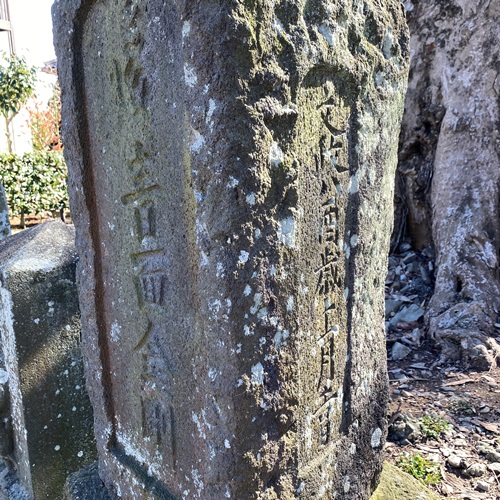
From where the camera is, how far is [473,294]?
10.1 feet

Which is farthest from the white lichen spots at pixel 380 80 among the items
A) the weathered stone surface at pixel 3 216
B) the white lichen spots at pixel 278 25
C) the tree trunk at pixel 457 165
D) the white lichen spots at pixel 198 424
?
the weathered stone surface at pixel 3 216

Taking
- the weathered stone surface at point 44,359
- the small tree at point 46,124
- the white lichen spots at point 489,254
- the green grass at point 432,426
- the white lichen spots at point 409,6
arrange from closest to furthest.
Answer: the weathered stone surface at point 44,359, the green grass at point 432,426, the white lichen spots at point 489,254, the white lichen spots at point 409,6, the small tree at point 46,124

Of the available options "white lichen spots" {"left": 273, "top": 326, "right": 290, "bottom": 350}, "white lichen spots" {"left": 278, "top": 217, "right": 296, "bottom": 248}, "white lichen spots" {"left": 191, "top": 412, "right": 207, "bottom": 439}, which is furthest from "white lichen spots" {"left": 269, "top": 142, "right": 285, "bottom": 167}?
"white lichen spots" {"left": 191, "top": 412, "right": 207, "bottom": 439}

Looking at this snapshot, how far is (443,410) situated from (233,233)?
1.91 m

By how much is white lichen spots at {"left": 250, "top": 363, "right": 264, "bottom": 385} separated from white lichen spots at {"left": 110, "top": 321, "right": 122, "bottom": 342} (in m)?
0.50

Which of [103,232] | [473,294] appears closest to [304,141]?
[103,232]

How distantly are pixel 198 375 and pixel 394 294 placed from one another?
280 centimetres

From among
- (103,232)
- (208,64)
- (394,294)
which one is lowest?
(394,294)

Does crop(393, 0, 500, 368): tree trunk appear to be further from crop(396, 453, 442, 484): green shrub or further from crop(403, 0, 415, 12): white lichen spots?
crop(396, 453, 442, 484): green shrub

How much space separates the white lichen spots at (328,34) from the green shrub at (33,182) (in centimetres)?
797

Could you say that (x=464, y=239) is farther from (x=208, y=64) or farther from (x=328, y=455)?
(x=208, y=64)

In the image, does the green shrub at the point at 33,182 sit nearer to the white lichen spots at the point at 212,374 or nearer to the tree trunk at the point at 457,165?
the tree trunk at the point at 457,165

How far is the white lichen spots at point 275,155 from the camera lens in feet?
3.33

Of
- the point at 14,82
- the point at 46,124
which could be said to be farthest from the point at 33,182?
the point at 46,124
